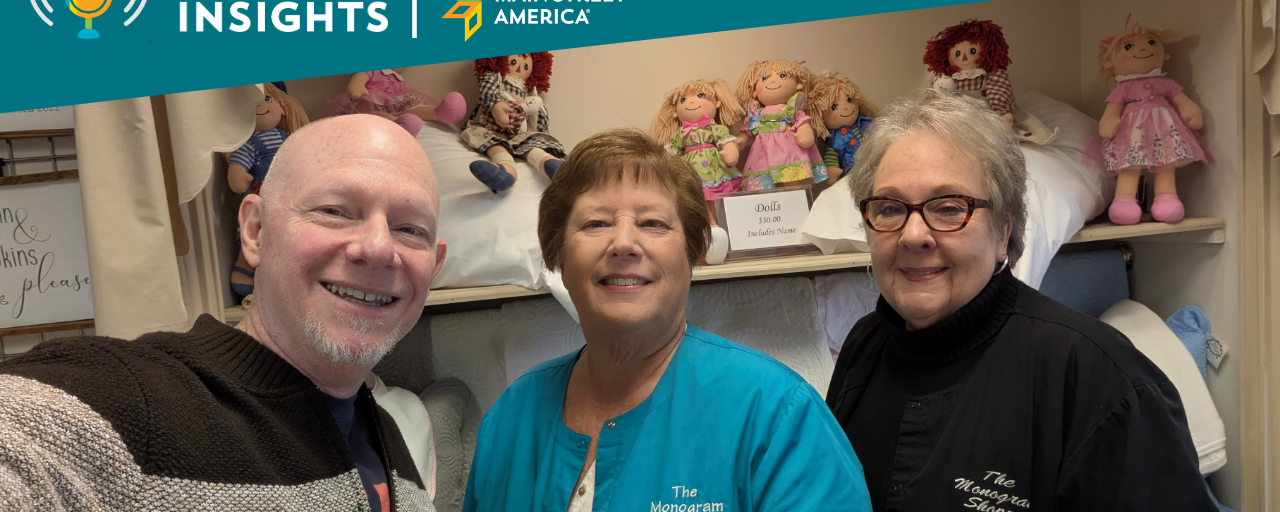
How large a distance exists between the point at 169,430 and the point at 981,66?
2.06 meters

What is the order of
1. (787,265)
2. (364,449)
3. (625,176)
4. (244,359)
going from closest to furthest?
1. (244,359)
2. (364,449)
3. (625,176)
4. (787,265)

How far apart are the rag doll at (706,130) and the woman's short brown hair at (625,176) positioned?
842 millimetres

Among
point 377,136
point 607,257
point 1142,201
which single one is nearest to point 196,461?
point 377,136

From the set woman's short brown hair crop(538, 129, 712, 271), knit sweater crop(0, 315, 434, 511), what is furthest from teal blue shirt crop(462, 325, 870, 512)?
knit sweater crop(0, 315, 434, 511)

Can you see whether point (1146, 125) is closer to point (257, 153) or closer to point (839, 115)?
point (839, 115)

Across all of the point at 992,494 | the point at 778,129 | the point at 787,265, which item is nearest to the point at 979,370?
the point at 992,494

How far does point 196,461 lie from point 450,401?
3.93 feet

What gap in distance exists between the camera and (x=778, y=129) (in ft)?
6.59

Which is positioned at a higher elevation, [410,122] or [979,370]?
[410,122]

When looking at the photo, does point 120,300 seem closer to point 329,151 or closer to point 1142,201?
point 329,151

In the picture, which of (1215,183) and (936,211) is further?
(1215,183)

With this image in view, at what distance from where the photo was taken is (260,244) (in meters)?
0.82

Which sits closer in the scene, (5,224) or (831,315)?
(5,224)

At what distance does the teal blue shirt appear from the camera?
2.97ft
